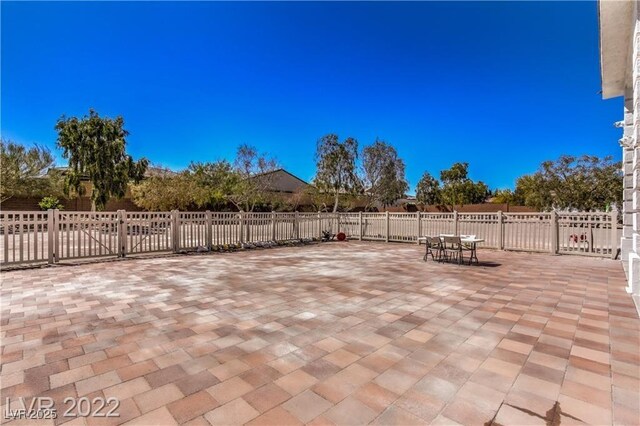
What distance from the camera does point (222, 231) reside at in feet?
35.9

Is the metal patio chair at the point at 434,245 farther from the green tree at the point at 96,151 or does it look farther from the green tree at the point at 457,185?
the green tree at the point at 457,185

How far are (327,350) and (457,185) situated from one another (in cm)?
3985

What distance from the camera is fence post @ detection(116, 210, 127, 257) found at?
28.5 ft

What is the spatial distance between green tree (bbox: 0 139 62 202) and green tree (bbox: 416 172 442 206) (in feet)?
130

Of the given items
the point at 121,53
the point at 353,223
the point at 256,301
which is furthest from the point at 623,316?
the point at 121,53

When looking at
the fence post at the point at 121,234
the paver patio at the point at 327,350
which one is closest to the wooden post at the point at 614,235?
the paver patio at the point at 327,350

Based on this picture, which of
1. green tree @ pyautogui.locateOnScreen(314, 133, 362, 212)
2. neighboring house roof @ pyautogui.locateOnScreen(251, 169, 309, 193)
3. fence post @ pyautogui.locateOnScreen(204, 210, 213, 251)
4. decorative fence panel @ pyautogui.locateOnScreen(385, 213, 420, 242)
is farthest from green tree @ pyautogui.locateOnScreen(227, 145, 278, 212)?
decorative fence panel @ pyautogui.locateOnScreen(385, 213, 420, 242)

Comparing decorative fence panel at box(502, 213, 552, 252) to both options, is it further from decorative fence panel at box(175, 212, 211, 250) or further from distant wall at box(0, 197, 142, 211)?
distant wall at box(0, 197, 142, 211)

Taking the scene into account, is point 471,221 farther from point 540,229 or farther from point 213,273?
point 213,273

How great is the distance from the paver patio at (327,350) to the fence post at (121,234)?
9.09 feet

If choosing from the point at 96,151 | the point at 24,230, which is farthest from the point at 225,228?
the point at 96,151

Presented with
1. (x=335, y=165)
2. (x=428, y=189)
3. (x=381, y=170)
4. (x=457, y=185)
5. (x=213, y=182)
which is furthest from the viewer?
(x=428, y=189)

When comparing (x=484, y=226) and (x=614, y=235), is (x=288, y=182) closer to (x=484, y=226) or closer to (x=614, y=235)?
(x=484, y=226)

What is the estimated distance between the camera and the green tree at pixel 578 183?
17219 millimetres
